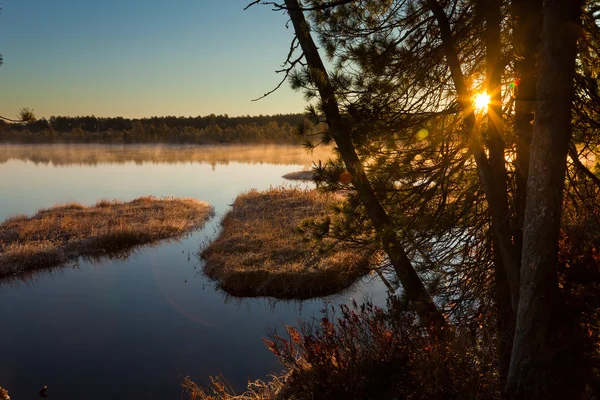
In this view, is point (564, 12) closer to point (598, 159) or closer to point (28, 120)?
point (598, 159)

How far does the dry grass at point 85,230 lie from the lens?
14283mm

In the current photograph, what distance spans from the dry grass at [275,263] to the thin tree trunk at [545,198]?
5.18 metres

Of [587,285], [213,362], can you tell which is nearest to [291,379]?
[213,362]

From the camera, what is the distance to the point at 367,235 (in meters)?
6.11

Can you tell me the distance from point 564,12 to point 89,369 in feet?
30.8

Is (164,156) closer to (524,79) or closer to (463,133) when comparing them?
(463,133)

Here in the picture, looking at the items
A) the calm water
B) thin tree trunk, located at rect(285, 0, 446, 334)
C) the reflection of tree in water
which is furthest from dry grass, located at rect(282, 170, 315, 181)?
thin tree trunk, located at rect(285, 0, 446, 334)

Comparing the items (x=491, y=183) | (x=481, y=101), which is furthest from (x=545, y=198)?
(x=481, y=101)

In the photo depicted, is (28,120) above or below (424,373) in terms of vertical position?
above

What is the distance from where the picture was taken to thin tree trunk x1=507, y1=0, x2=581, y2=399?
11.1 feet

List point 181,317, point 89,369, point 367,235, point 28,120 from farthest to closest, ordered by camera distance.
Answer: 1. point 181,317
2. point 89,369
3. point 367,235
4. point 28,120

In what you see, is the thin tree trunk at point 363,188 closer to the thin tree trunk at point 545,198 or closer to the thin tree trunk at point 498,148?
the thin tree trunk at point 498,148

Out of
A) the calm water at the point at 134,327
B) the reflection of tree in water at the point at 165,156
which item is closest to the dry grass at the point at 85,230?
the calm water at the point at 134,327

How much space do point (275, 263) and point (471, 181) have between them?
8.28 meters
